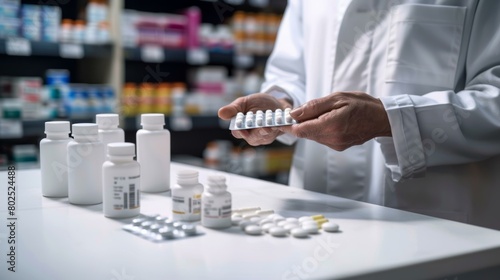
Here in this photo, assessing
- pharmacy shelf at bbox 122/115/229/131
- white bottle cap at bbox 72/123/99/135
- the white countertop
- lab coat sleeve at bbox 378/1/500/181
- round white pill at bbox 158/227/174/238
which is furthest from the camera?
pharmacy shelf at bbox 122/115/229/131

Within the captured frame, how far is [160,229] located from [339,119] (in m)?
0.43

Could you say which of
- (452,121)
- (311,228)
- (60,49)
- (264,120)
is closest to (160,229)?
(311,228)

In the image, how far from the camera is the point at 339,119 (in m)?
1.13

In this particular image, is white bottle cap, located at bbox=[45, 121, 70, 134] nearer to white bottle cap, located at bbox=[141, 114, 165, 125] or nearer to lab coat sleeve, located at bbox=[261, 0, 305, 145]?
white bottle cap, located at bbox=[141, 114, 165, 125]

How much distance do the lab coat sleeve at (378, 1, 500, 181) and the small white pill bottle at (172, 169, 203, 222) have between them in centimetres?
45

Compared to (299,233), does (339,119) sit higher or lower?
higher

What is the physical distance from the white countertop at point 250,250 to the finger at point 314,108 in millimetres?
189

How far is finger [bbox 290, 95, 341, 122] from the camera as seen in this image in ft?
3.73

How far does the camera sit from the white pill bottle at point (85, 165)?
1110mm

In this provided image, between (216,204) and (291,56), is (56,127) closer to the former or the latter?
(216,204)

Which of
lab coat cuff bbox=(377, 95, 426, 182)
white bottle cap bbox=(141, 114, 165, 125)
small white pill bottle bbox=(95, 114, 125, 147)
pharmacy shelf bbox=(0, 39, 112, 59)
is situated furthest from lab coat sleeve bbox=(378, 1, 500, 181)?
pharmacy shelf bbox=(0, 39, 112, 59)

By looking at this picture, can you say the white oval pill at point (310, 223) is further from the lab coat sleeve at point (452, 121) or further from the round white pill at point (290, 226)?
the lab coat sleeve at point (452, 121)

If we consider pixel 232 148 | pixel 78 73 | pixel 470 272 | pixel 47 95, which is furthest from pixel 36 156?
pixel 470 272

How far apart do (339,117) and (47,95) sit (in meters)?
2.07
